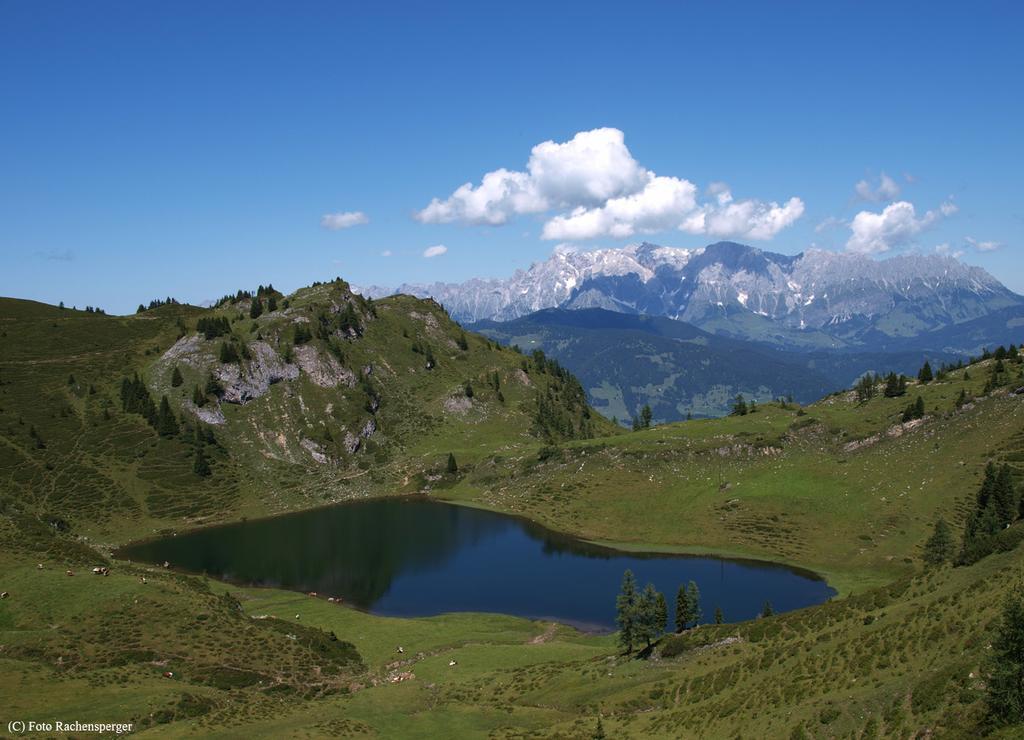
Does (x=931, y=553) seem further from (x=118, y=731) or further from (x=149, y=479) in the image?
(x=149, y=479)

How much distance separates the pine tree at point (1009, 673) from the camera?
99.0ft

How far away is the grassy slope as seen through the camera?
47719 millimetres

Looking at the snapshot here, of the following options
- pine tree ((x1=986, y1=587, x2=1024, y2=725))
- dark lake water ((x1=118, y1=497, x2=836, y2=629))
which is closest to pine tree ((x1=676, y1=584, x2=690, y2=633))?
dark lake water ((x1=118, y1=497, x2=836, y2=629))

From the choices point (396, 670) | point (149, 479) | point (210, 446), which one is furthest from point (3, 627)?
point (210, 446)

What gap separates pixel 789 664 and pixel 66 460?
614 ft

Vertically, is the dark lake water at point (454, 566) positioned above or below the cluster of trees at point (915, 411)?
below

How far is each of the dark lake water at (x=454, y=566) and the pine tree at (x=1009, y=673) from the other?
7083 cm

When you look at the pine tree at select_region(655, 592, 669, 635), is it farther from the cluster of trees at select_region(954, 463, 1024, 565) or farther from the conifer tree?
the cluster of trees at select_region(954, 463, 1024, 565)

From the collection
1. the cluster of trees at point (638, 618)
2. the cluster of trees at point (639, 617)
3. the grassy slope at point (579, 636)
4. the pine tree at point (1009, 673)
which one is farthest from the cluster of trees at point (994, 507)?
the pine tree at point (1009, 673)

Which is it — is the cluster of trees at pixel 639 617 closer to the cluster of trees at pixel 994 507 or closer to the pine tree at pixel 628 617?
the pine tree at pixel 628 617


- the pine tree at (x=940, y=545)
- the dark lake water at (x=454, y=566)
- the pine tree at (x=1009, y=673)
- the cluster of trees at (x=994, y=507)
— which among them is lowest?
the dark lake water at (x=454, y=566)

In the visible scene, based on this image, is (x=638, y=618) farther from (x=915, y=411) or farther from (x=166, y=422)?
(x=166, y=422)

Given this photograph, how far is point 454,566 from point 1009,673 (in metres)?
113

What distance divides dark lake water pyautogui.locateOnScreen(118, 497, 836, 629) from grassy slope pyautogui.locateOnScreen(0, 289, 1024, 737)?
880 centimetres
